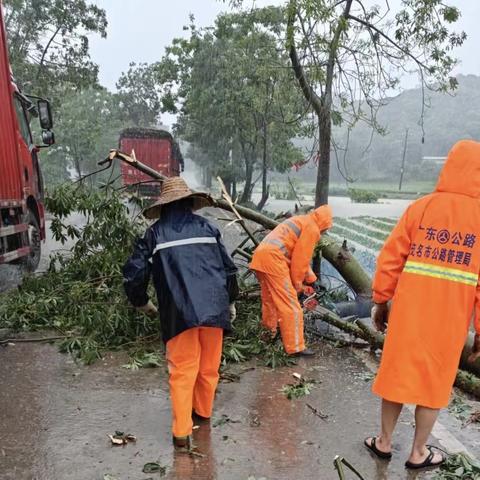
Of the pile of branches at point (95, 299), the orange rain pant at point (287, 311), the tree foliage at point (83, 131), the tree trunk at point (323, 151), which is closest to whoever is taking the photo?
the orange rain pant at point (287, 311)

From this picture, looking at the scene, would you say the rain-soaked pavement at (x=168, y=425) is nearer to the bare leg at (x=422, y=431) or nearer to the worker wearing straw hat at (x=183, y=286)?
the bare leg at (x=422, y=431)

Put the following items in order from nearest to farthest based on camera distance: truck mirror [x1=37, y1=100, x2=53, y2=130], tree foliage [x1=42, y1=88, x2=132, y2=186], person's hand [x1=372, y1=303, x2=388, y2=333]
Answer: person's hand [x1=372, y1=303, x2=388, y2=333] → truck mirror [x1=37, y1=100, x2=53, y2=130] → tree foliage [x1=42, y1=88, x2=132, y2=186]

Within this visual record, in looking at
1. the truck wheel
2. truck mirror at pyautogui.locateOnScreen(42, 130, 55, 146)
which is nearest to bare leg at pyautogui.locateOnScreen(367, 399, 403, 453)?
the truck wheel

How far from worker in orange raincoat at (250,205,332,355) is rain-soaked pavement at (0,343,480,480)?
34 cm

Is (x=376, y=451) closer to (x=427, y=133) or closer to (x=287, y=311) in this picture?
(x=287, y=311)

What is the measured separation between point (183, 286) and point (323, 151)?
576cm

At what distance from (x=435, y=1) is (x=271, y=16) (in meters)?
3.81

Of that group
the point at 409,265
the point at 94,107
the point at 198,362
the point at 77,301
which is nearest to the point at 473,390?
the point at 409,265

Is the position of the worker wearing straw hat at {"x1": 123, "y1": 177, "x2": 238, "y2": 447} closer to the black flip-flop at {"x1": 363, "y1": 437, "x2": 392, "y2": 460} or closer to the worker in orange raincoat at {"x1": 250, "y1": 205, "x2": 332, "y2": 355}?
the black flip-flop at {"x1": 363, "y1": 437, "x2": 392, "y2": 460}

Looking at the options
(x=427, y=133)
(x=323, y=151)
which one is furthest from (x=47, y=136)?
(x=427, y=133)

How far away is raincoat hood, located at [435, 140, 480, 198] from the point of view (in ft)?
8.70

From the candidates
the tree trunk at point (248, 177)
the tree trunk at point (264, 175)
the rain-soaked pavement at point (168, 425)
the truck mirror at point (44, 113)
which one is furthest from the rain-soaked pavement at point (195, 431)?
the tree trunk at point (248, 177)

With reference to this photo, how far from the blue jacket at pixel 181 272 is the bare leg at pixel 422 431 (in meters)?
1.22

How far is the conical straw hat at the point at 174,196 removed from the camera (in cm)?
315
